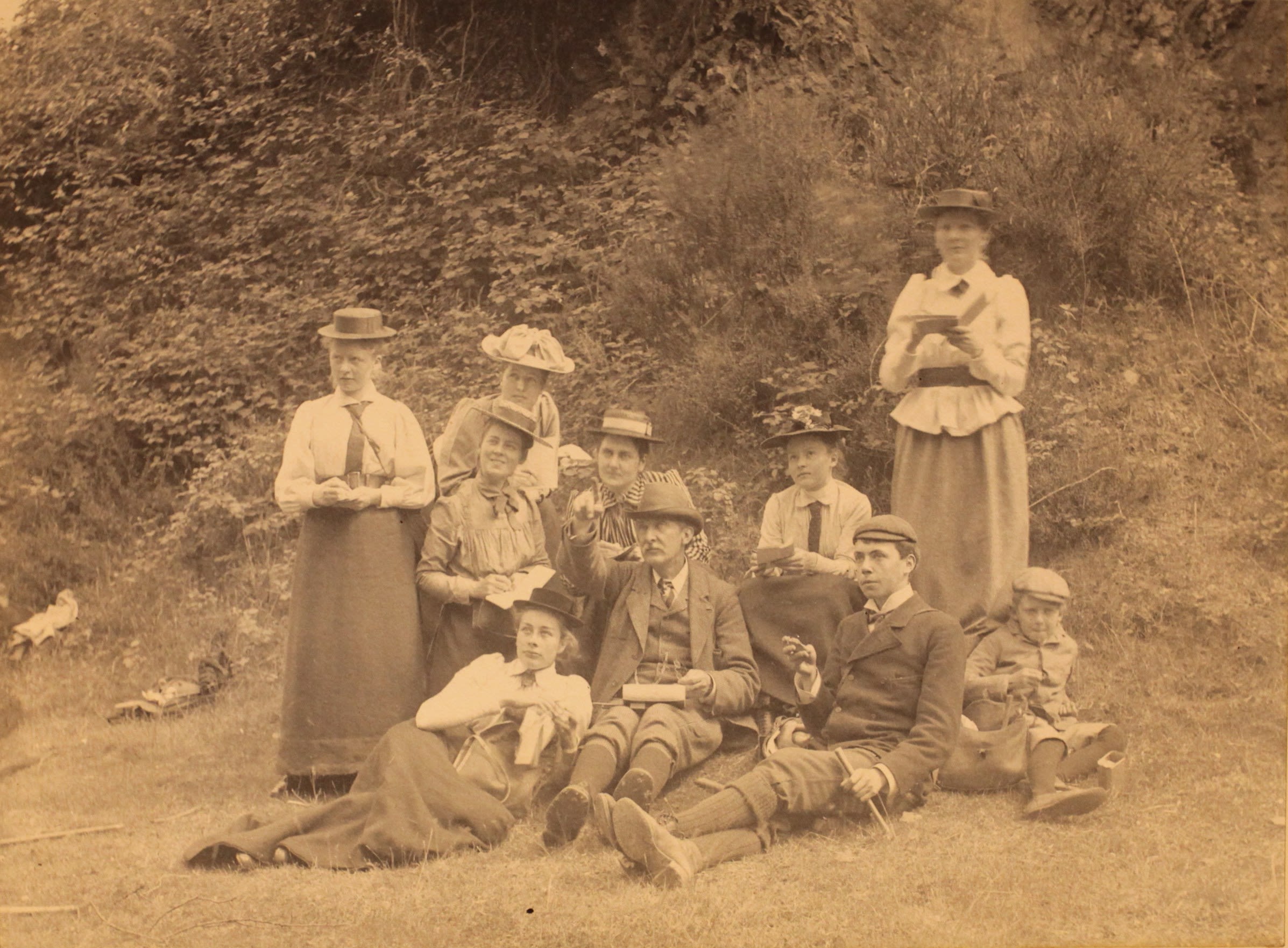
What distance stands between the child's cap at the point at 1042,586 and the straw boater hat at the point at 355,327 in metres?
2.79

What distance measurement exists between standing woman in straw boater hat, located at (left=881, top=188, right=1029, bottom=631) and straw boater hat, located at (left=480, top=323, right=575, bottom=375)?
151 cm

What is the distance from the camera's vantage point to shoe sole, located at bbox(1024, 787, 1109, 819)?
468cm

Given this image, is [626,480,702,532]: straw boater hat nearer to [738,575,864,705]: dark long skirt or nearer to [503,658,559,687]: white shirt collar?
[738,575,864,705]: dark long skirt

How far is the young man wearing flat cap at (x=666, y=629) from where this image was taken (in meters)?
5.04

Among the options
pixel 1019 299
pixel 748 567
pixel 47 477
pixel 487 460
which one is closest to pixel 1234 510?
pixel 1019 299

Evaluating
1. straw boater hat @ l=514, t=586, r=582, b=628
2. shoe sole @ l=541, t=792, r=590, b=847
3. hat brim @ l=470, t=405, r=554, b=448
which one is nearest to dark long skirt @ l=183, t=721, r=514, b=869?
shoe sole @ l=541, t=792, r=590, b=847

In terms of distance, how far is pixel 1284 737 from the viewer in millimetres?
5195

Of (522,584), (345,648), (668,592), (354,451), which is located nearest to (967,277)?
(668,592)

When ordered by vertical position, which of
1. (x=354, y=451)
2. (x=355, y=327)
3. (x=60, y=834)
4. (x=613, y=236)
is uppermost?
(x=613, y=236)

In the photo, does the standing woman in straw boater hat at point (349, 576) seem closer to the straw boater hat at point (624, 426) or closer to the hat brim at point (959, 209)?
the straw boater hat at point (624, 426)

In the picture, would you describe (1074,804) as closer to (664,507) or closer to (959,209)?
(664,507)

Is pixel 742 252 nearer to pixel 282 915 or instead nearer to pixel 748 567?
pixel 748 567

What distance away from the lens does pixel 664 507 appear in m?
5.14

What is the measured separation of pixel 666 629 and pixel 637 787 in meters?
0.77
